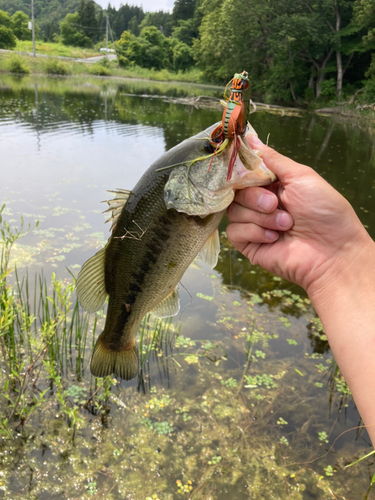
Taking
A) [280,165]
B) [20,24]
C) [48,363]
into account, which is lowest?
[48,363]

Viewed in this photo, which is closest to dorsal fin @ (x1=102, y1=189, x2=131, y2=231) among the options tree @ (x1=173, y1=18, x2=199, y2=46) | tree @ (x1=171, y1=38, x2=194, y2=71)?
tree @ (x1=171, y1=38, x2=194, y2=71)

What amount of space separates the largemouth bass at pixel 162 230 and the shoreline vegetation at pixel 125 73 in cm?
527

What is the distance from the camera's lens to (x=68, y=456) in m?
3.26

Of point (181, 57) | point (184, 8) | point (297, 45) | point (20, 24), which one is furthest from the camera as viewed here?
point (184, 8)

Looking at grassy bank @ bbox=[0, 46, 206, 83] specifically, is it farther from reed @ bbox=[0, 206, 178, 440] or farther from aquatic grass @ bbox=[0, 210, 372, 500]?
aquatic grass @ bbox=[0, 210, 372, 500]

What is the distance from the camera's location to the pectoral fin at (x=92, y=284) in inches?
80.8

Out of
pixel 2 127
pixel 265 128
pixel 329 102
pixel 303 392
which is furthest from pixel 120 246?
pixel 329 102

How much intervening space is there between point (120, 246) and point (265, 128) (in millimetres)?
20701

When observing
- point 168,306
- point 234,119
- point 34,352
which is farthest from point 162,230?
Result: point 34,352

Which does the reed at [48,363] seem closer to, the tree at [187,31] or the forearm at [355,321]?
the forearm at [355,321]

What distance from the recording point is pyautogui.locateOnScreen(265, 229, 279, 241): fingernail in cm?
228

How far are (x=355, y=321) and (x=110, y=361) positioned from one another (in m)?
1.47

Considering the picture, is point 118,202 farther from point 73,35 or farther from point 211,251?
point 73,35

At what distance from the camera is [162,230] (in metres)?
1.89
